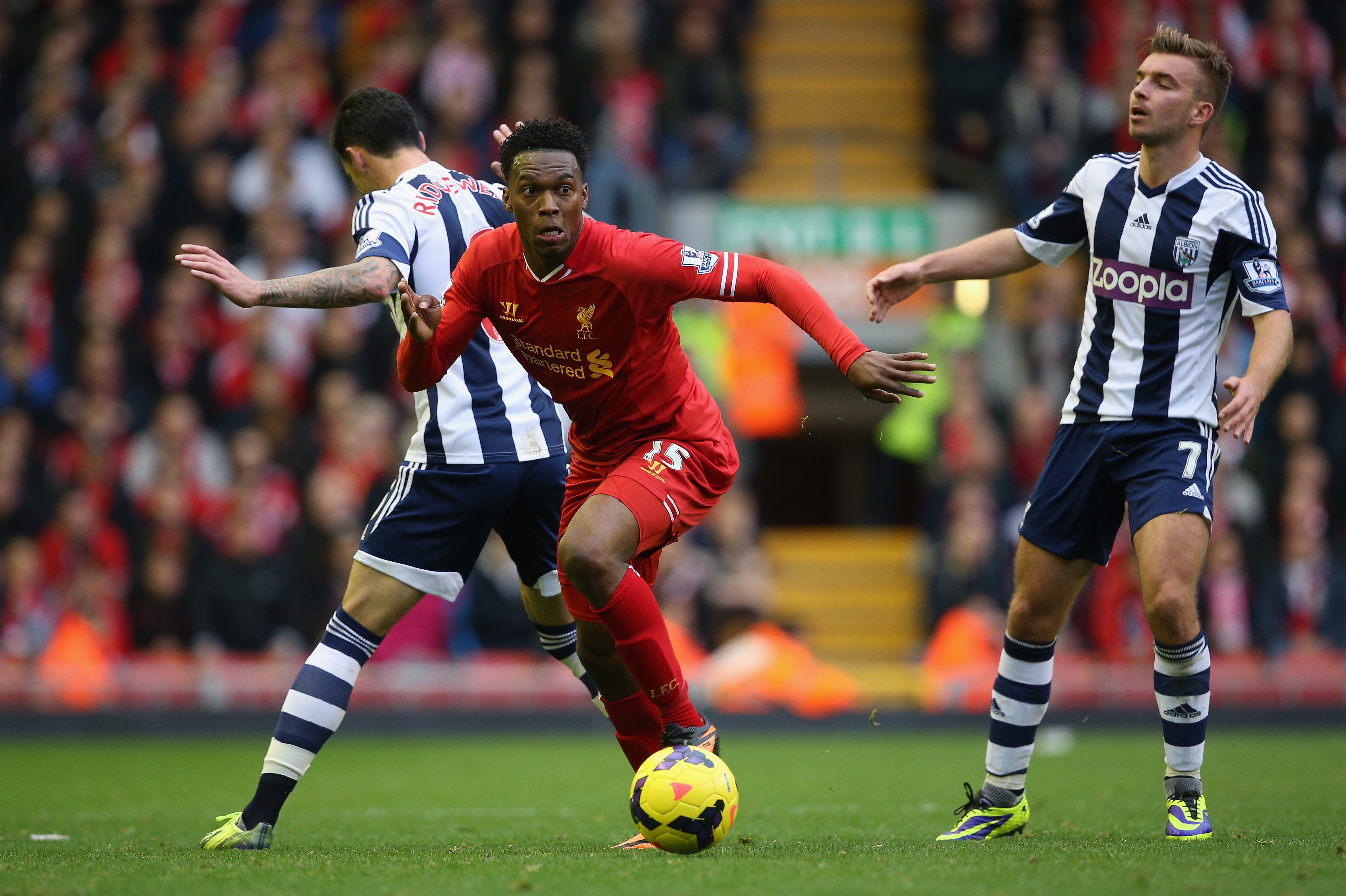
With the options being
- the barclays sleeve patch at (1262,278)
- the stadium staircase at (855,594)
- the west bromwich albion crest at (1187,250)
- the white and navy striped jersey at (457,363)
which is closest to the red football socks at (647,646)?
the white and navy striped jersey at (457,363)

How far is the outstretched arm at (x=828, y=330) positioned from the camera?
453cm

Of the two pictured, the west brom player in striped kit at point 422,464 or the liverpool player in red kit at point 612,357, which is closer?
the liverpool player in red kit at point 612,357

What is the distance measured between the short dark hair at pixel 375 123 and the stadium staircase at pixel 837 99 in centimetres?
963

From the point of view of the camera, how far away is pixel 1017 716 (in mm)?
5348

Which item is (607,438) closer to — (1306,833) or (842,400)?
(1306,833)

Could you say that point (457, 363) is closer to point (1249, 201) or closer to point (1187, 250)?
point (1187, 250)

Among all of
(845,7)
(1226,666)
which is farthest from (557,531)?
(845,7)

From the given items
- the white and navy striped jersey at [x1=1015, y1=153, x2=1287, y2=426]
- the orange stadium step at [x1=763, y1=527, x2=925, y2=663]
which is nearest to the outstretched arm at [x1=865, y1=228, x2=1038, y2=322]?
the white and navy striped jersey at [x1=1015, y1=153, x2=1287, y2=426]

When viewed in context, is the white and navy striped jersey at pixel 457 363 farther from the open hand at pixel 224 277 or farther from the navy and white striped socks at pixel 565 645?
the navy and white striped socks at pixel 565 645

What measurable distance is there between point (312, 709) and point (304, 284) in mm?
1481

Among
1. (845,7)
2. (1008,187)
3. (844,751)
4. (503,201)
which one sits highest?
(845,7)

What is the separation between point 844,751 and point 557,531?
4750 millimetres

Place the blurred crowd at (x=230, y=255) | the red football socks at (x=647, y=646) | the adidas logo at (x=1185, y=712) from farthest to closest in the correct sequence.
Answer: the blurred crowd at (x=230, y=255) → the adidas logo at (x=1185, y=712) → the red football socks at (x=647, y=646)

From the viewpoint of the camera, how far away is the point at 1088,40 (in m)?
15.4
